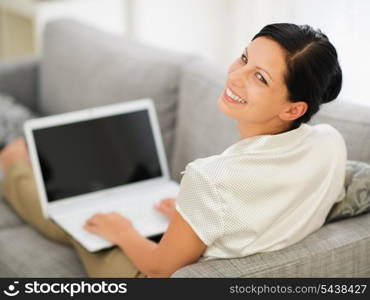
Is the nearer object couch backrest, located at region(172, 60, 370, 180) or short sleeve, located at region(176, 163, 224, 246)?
short sleeve, located at region(176, 163, 224, 246)

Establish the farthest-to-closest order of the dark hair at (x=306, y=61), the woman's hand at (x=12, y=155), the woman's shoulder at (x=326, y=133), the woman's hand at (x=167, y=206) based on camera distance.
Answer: the woman's hand at (x=12, y=155), the woman's hand at (x=167, y=206), the woman's shoulder at (x=326, y=133), the dark hair at (x=306, y=61)

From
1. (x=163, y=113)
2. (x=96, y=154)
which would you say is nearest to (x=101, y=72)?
(x=163, y=113)

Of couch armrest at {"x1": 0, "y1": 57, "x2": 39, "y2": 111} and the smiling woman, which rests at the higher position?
the smiling woman

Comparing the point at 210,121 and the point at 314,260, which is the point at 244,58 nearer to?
the point at 314,260

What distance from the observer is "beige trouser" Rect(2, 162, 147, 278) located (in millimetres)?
1467

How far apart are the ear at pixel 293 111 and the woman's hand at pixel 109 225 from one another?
0.48 meters

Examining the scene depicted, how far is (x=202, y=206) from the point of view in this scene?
1.17 m

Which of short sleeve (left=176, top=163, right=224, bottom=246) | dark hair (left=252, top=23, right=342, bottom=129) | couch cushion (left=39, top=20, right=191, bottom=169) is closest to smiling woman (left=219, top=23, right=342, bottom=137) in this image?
dark hair (left=252, top=23, right=342, bottom=129)

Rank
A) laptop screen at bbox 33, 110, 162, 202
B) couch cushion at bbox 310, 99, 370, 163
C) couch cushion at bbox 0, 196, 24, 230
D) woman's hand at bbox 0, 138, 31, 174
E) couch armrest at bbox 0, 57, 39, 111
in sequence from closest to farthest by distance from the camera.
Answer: couch cushion at bbox 310, 99, 370, 163 < laptop screen at bbox 33, 110, 162, 202 < couch cushion at bbox 0, 196, 24, 230 < woman's hand at bbox 0, 138, 31, 174 < couch armrest at bbox 0, 57, 39, 111

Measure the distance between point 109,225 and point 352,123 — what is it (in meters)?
0.59

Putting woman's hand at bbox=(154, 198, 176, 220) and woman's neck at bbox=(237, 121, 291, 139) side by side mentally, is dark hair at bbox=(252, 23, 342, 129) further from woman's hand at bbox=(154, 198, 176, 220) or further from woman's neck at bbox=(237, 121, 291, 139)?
woman's hand at bbox=(154, 198, 176, 220)

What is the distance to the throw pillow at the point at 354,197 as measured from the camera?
4.37 feet

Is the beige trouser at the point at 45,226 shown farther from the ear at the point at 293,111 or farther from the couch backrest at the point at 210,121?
the ear at the point at 293,111

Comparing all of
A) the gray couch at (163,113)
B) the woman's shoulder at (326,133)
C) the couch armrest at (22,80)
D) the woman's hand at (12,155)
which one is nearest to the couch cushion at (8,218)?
the gray couch at (163,113)
